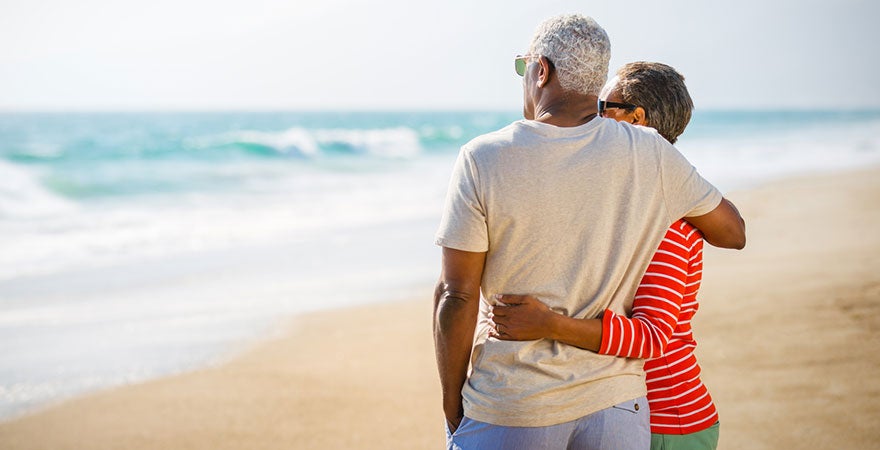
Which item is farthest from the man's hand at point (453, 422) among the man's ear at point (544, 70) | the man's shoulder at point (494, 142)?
the man's ear at point (544, 70)

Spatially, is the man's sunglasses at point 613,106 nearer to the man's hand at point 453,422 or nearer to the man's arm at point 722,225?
the man's arm at point 722,225

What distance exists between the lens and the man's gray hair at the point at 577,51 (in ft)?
6.02

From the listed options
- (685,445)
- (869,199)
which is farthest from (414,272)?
(869,199)

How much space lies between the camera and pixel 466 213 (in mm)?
1720

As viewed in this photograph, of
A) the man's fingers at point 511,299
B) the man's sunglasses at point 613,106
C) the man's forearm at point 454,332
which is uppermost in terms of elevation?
the man's sunglasses at point 613,106

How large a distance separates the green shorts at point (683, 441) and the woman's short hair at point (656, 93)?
2.57 feet

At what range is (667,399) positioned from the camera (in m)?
2.03

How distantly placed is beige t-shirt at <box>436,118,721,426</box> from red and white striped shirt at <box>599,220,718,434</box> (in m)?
0.06

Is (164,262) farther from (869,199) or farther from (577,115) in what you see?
(869,199)

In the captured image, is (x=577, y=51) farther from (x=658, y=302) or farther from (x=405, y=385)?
Answer: (x=405, y=385)

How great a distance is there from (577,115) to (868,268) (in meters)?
5.50

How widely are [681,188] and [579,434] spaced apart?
0.60 m

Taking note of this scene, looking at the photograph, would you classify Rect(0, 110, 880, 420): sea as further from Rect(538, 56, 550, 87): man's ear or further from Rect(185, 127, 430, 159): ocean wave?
Rect(185, 127, 430, 159): ocean wave

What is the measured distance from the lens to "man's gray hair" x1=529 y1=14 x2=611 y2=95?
1.83m
